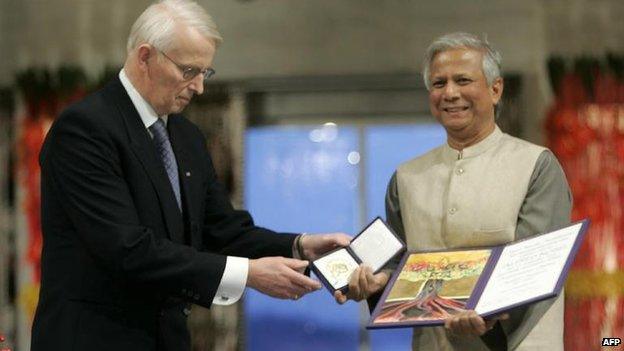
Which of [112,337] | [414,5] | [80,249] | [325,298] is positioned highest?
[414,5]

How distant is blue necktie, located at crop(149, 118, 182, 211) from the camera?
10.2 feet

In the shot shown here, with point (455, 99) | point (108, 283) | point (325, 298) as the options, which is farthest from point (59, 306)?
point (325, 298)

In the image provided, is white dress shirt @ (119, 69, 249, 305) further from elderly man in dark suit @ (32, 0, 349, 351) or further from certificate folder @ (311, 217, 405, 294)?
certificate folder @ (311, 217, 405, 294)

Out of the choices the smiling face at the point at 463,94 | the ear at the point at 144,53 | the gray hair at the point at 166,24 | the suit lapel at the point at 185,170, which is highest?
the gray hair at the point at 166,24

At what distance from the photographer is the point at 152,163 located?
3.02m

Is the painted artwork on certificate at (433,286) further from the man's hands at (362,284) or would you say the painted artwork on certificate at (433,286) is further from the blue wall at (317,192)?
the blue wall at (317,192)

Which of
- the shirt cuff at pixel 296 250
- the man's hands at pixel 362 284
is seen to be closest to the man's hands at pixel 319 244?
the shirt cuff at pixel 296 250

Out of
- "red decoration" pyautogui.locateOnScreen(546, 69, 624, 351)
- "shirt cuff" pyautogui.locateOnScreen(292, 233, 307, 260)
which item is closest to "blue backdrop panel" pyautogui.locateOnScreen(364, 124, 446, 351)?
"red decoration" pyautogui.locateOnScreen(546, 69, 624, 351)

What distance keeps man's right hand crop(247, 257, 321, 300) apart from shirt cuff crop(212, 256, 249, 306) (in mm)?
29

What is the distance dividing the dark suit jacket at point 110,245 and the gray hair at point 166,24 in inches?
7.2

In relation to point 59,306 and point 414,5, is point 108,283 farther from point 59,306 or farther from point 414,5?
point 414,5

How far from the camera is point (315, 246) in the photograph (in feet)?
11.2

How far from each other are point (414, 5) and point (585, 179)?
1465mm

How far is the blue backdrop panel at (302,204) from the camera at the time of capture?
6734mm
